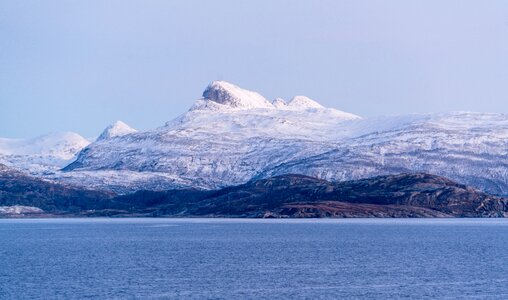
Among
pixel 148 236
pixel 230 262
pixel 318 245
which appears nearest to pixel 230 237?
pixel 148 236

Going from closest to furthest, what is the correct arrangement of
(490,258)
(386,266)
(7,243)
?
(386,266) → (490,258) → (7,243)

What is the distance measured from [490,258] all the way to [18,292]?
225ft

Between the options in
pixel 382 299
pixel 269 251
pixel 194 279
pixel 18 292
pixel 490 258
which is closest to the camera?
pixel 382 299

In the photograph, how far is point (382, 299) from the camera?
86.0 m

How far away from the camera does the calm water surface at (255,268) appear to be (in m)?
91.6

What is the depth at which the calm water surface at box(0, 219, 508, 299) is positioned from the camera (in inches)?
3605

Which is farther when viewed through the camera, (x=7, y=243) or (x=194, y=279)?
(x=7, y=243)

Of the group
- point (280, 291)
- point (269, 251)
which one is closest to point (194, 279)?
point (280, 291)

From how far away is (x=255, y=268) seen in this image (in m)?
114

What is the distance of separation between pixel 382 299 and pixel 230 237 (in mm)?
100270

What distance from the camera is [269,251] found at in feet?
468

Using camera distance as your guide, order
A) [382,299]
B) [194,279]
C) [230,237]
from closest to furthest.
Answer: [382,299] → [194,279] → [230,237]

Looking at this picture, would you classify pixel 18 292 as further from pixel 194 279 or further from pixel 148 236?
pixel 148 236

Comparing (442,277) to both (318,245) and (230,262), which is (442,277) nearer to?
(230,262)
